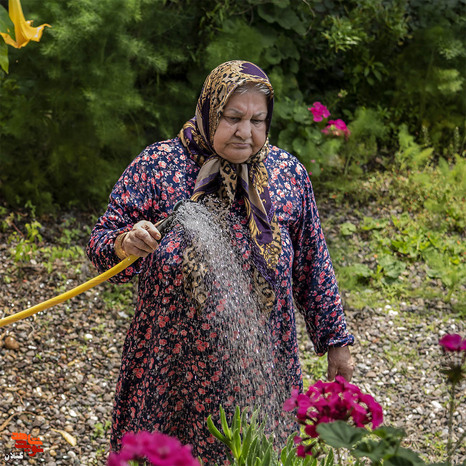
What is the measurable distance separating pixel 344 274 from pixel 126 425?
8.15ft

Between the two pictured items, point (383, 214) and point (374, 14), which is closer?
point (383, 214)

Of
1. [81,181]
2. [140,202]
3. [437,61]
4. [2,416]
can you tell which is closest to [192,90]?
[81,181]

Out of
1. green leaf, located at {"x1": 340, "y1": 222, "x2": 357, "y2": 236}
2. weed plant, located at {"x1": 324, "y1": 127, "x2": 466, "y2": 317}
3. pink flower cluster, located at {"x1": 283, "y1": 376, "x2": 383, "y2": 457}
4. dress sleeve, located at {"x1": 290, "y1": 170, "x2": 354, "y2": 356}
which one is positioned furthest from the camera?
green leaf, located at {"x1": 340, "y1": 222, "x2": 357, "y2": 236}

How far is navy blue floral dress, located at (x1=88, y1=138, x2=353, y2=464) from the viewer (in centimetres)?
216

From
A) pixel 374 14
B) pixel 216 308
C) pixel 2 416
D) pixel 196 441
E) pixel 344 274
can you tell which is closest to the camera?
pixel 216 308

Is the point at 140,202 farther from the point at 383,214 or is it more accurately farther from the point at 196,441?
the point at 383,214

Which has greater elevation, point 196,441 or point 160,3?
point 160,3

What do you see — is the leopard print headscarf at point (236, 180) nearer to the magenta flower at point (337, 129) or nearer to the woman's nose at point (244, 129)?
the woman's nose at point (244, 129)

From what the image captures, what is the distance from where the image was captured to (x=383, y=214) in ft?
17.1

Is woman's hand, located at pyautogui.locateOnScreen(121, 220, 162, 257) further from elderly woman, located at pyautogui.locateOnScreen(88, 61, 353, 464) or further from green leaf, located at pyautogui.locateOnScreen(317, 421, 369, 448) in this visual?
green leaf, located at pyautogui.locateOnScreen(317, 421, 369, 448)

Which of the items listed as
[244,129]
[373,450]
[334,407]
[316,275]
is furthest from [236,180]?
[373,450]

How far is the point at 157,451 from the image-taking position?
849 millimetres

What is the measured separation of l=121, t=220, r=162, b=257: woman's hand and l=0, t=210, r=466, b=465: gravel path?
5.04 feet

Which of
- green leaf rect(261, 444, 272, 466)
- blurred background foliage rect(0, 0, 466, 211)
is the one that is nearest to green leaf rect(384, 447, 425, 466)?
green leaf rect(261, 444, 272, 466)
